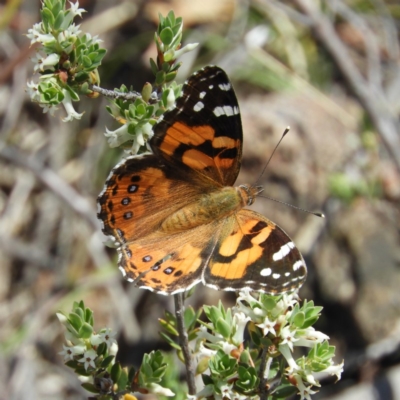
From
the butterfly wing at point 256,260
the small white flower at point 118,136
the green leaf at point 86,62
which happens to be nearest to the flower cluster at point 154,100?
A: the small white flower at point 118,136

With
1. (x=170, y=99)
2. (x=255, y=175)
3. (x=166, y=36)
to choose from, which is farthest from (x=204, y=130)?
(x=255, y=175)

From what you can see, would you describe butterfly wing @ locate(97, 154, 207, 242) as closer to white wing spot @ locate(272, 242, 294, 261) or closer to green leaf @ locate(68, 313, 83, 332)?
green leaf @ locate(68, 313, 83, 332)

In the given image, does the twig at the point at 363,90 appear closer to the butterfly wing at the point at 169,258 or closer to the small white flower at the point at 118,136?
the butterfly wing at the point at 169,258

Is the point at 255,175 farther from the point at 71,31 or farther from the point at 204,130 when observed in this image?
the point at 71,31

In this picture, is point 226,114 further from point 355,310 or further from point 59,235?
point 59,235

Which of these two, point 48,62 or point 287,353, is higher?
point 48,62

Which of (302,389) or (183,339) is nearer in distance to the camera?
(302,389)
